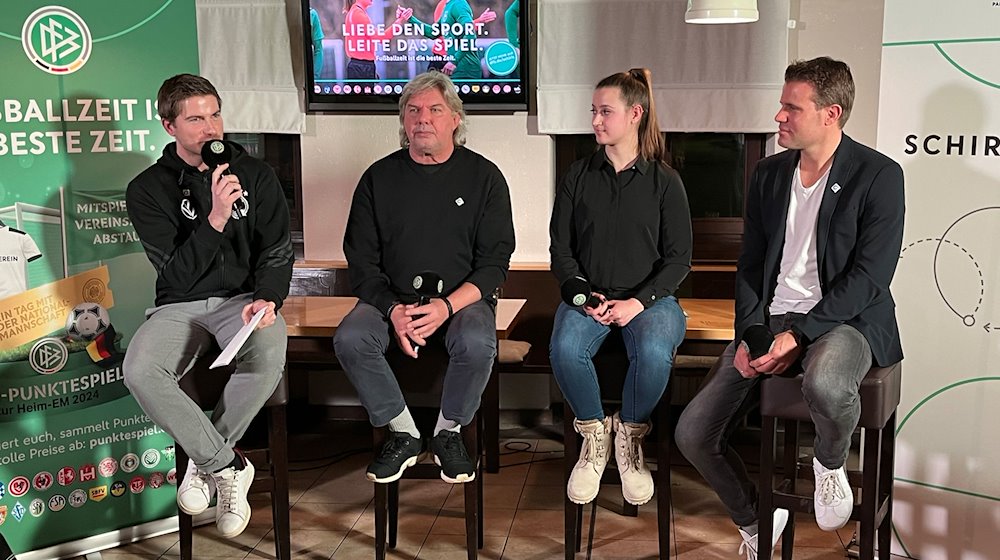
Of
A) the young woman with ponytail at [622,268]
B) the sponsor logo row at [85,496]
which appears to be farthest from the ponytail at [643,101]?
the sponsor logo row at [85,496]

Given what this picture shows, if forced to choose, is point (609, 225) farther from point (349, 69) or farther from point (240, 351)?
point (349, 69)

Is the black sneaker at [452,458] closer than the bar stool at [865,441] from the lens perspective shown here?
No

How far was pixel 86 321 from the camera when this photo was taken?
10.9 ft

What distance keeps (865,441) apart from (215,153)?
2.05 meters

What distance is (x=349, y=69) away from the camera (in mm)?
4395

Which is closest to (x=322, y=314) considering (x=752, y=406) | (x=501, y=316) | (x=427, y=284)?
(x=501, y=316)

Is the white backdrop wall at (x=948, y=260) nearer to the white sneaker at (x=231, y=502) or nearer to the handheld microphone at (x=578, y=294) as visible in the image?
the handheld microphone at (x=578, y=294)

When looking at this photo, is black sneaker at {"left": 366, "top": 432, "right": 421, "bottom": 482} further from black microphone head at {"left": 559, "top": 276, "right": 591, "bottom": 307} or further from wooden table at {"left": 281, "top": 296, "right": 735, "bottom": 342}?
black microphone head at {"left": 559, "top": 276, "right": 591, "bottom": 307}

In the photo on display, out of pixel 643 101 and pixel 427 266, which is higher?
pixel 643 101

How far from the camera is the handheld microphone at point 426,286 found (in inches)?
120

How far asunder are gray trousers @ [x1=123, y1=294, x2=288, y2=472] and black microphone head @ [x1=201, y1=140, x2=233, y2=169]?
42 centimetres

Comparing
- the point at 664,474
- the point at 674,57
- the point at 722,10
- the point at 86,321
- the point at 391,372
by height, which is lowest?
the point at 664,474

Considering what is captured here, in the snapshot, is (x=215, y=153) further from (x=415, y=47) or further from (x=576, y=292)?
(x=415, y=47)

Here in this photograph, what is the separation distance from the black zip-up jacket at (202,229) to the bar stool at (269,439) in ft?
0.81
